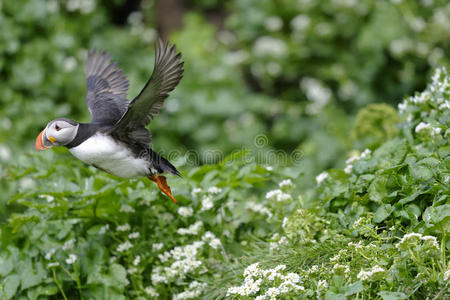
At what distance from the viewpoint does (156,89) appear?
81.9 inches

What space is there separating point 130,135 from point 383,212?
109 centimetres

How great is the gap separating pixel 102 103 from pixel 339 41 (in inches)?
139

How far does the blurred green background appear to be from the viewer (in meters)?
5.03

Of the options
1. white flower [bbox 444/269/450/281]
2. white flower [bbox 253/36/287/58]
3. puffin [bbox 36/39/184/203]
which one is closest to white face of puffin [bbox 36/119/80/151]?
puffin [bbox 36/39/184/203]

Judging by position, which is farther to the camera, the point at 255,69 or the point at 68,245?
the point at 255,69

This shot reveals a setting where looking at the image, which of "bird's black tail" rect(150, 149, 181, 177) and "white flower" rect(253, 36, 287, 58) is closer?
"bird's black tail" rect(150, 149, 181, 177)

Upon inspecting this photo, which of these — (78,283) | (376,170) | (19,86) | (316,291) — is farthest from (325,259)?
(19,86)

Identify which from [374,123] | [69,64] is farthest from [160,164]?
[69,64]

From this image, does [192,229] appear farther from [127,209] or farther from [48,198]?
[48,198]

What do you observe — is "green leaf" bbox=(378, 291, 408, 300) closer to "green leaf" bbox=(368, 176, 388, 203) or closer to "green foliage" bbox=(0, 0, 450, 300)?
"green foliage" bbox=(0, 0, 450, 300)

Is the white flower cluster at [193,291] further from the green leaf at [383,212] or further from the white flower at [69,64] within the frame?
the white flower at [69,64]

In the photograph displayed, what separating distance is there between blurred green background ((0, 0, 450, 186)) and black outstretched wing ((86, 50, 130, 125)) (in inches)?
75.6

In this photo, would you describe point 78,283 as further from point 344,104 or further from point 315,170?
point 344,104

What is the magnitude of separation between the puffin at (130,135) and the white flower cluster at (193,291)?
41 cm
